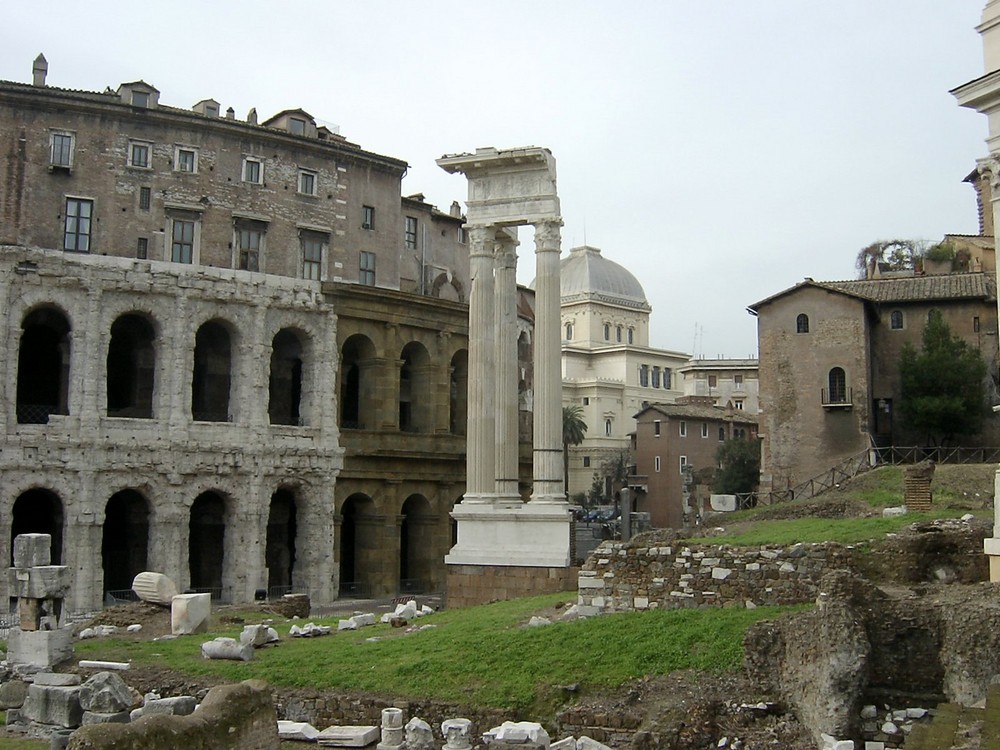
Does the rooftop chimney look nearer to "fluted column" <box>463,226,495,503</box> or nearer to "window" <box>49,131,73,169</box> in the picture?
"window" <box>49,131,73,169</box>

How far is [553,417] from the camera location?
29797mm

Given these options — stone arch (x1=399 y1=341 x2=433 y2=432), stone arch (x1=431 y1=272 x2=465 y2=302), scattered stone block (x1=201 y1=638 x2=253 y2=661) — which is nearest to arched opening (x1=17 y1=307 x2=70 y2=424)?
stone arch (x1=399 y1=341 x2=433 y2=432)

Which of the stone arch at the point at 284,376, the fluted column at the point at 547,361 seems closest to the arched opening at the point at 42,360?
the stone arch at the point at 284,376

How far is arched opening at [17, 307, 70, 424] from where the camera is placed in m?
37.4

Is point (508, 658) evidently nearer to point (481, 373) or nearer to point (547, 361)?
point (547, 361)

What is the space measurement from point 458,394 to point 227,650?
1010 inches

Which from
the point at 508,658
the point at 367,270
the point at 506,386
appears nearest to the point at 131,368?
the point at 367,270

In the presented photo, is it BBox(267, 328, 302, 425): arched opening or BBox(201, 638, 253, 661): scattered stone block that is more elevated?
BBox(267, 328, 302, 425): arched opening

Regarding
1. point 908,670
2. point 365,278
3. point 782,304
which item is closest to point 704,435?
point 782,304

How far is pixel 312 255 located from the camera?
135 feet

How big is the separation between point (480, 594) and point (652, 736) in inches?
627

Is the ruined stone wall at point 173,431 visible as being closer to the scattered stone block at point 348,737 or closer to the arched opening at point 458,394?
the arched opening at point 458,394

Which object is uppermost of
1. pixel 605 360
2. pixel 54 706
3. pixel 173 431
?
pixel 605 360

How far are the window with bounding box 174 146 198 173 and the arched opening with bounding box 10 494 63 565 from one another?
38.9 feet
